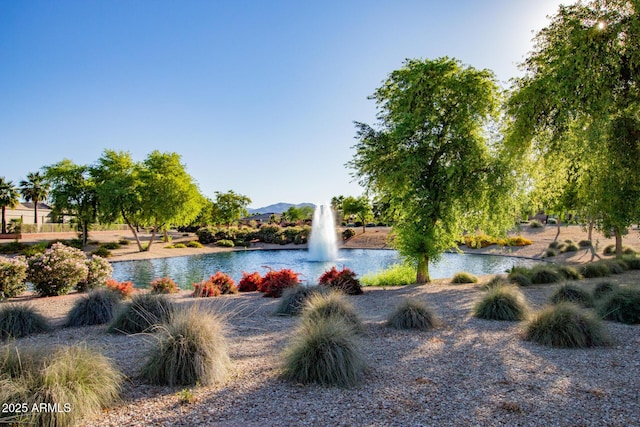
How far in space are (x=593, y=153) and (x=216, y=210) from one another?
59319mm

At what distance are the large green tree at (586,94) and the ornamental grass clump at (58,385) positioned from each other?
34.0ft

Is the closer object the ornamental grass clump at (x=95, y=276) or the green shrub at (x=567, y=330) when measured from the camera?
the green shrub at (x=567, y=330)

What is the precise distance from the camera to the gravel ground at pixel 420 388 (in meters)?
3.80

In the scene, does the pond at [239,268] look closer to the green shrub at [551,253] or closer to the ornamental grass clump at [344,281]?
the green shrub at [551,253]

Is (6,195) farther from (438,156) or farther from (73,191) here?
(438,156)

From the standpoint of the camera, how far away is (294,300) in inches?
372

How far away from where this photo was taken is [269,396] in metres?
4.30

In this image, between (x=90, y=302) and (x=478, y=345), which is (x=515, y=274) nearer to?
(x=478, y=345)

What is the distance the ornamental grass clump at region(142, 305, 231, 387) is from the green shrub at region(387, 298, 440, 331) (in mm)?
3614

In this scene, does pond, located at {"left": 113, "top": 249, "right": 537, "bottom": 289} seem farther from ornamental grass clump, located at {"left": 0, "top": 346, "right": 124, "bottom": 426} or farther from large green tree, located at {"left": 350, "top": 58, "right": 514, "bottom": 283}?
ornamental grass clump, located at {"left": 0, "top": 346, "right": 124, "bottom": 426}

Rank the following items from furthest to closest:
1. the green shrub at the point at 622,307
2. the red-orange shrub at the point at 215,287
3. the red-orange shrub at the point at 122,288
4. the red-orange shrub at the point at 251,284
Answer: the red-orange shrub at the point at 251,284
the red-orange shrub at the point at 215,287
the red-orange shrub at the point at 122,288
the green shrub at the point at 622,307

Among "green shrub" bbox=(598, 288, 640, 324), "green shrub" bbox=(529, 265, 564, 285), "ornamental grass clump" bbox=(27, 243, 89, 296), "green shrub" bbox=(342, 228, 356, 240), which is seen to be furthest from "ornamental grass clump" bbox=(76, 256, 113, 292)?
"green shrub" bbox=(342, 228, 356, 240)

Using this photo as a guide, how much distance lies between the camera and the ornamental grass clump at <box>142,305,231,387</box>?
15.3 feet

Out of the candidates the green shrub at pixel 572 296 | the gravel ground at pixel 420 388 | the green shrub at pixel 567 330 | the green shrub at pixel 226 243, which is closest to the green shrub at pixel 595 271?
the green shrub at pixel 572 296
